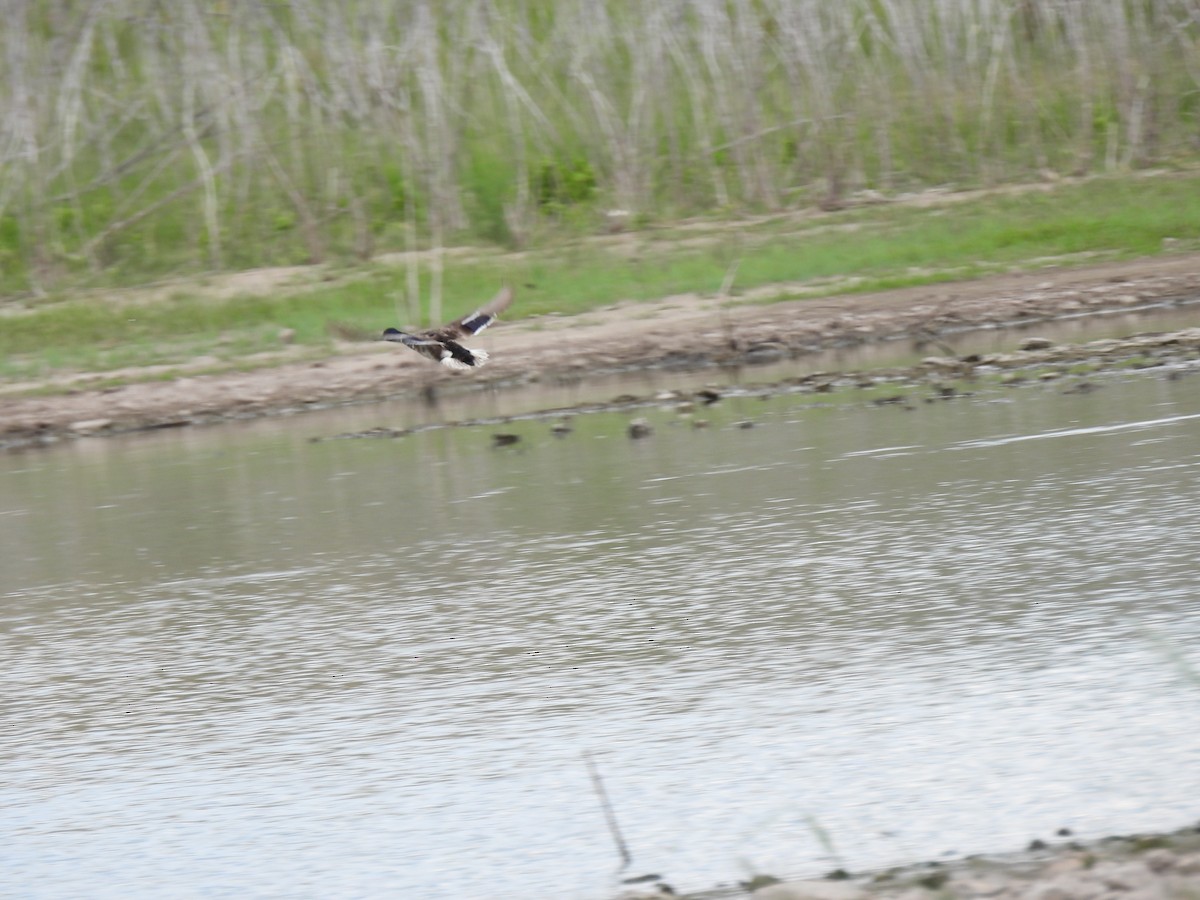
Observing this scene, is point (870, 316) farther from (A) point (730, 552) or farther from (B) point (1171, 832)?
(B) point (1171, 832)

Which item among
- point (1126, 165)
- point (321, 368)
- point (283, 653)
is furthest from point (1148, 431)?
point (1126, 165)

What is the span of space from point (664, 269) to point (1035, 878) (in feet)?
56.3

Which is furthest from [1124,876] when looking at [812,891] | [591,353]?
[591,353]

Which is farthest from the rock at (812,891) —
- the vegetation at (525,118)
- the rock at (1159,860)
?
the vegetation at (525,118)

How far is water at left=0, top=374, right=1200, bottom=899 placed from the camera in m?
4.84

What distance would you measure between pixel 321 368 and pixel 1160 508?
37.8 ft

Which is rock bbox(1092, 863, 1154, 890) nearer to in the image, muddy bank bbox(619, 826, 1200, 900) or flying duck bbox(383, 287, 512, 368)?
muddy bank bbox(619, 826, 1200, 900)

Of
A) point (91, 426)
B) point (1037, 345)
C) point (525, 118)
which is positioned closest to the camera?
point (1037, 345)

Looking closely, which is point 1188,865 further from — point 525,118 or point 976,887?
point 525,118

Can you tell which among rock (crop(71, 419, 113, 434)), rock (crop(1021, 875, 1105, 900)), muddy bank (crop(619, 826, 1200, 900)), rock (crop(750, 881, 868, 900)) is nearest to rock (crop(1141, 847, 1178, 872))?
muddy bank (crop(619, 826, 1200, 900))

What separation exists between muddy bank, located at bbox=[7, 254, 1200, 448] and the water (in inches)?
225

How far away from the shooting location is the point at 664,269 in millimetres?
20938

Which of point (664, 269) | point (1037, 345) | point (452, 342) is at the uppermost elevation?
point (664, 269)

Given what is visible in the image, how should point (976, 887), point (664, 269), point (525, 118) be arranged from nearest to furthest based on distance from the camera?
point (976, 887) → point (664, 269) → point (525, 118)
